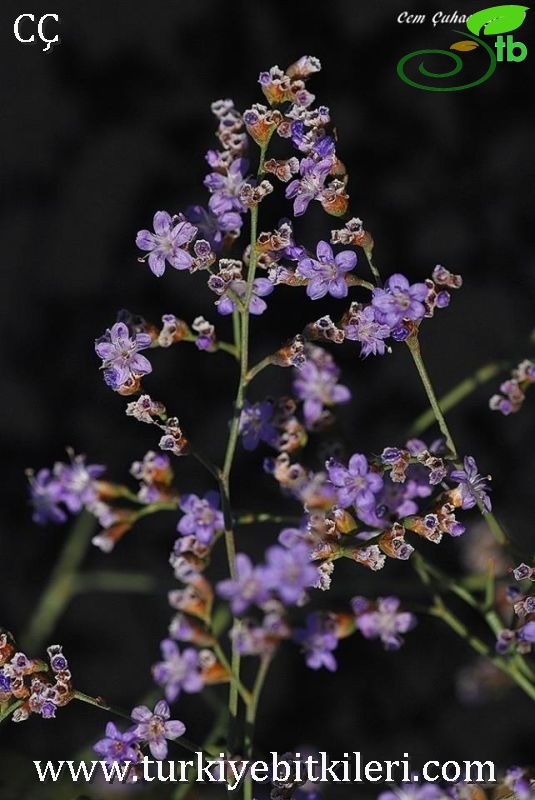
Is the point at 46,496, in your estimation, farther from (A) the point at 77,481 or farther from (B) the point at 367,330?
(B) the point at 367,330

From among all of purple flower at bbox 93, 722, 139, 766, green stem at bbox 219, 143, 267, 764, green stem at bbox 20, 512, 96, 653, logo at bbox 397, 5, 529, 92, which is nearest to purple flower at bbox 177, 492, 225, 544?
green stem at bbox 219, 143, 267, 764

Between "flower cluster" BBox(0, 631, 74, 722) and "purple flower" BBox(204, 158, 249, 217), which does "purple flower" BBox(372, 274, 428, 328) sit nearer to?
"purple flower" BBox(204, 158, 249, 217)

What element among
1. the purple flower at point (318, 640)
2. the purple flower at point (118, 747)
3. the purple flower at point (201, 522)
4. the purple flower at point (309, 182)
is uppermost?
the purple flower at point (309, 182)

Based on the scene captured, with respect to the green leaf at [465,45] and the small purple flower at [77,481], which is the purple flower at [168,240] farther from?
the green leaf at [465,45]

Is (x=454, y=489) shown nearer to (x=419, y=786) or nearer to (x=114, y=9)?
(x=419, y=786)

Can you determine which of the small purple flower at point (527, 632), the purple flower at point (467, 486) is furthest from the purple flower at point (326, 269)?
the small purple flower at point (527, 632)

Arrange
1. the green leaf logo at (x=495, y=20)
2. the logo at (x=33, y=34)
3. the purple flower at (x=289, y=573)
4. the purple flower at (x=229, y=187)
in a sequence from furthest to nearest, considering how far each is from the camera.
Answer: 1. the logo at (x=33, y=34)
2. the green leaf logo at (x=495, y=20)
3. the purple flower at (x=229, y=187)
4. the purple flower at (x=289, y=573)

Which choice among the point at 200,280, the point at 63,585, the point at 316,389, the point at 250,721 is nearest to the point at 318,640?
the point at 250,721
